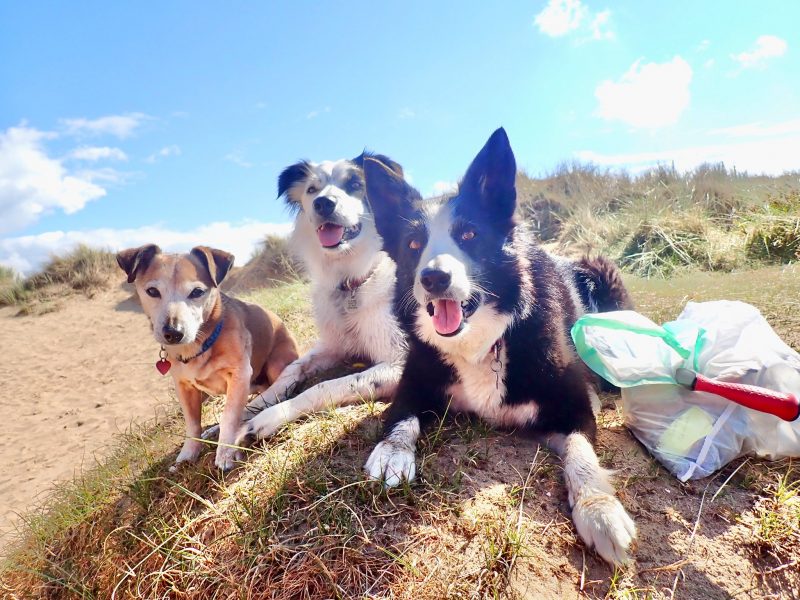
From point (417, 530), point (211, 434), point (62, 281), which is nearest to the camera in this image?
point (417, 530)

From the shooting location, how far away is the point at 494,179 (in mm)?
2402

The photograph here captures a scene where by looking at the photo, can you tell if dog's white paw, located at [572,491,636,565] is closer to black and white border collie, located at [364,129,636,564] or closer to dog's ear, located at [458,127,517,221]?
black and white border collie, located at [364,129,636,564]

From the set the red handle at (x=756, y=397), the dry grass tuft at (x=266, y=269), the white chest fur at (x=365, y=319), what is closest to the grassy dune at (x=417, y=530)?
the red handle at (x=756, y=397)

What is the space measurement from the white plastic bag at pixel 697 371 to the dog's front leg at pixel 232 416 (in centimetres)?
214

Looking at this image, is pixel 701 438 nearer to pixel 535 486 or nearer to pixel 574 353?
pixel 574 353

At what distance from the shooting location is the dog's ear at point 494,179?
2326mm

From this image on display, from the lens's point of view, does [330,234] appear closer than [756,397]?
No

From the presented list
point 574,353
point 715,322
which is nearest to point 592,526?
point 574,353

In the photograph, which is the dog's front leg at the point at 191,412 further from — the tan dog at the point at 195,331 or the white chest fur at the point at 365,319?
the white chest fur at the point at 365,319

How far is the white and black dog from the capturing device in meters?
3.66

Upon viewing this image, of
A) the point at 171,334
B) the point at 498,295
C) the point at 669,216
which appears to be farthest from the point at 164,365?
the point at 669,216

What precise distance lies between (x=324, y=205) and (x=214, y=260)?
3.15 ft

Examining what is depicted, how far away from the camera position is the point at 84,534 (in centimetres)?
287

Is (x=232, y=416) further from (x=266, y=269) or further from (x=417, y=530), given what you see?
(x=266, y=269)
